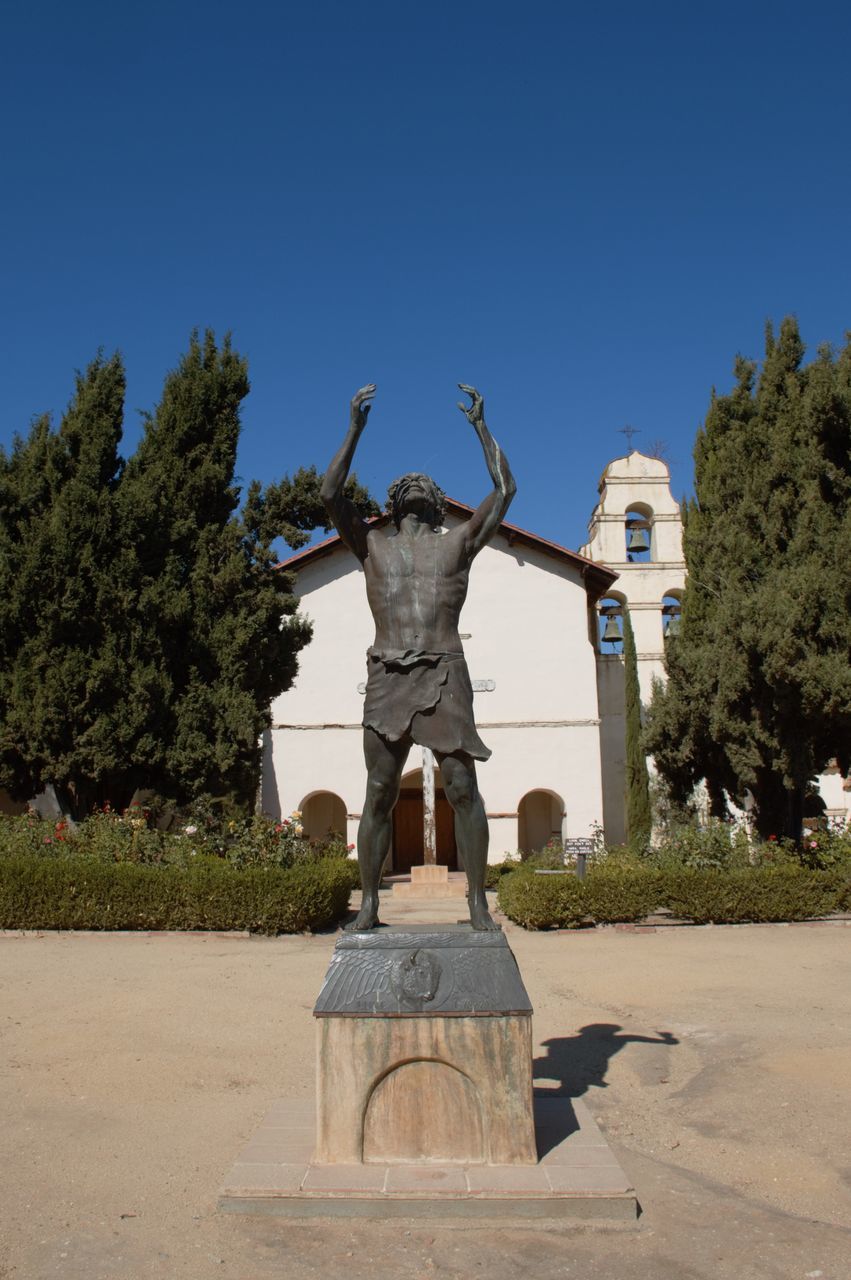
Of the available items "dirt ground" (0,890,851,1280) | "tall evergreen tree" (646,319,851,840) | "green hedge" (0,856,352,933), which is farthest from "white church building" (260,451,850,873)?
"dirt ground" (0,890,851,1280)

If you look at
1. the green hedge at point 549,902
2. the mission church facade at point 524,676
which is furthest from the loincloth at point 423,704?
the mission church facade at point 524,676

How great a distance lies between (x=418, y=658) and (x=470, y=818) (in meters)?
0.75

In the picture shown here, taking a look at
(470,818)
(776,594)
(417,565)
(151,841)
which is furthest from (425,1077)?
(776,594)

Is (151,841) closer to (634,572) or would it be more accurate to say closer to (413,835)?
(413,835)

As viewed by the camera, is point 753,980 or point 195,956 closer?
point 753,980

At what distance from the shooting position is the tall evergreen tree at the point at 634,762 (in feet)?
68.3

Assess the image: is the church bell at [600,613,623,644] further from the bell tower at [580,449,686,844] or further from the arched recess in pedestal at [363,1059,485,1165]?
the arched recess in pedestal at [363,1059,485,1165]

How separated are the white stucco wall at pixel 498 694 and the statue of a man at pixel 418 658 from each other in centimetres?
1640

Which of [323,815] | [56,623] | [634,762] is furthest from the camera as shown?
[323,815]

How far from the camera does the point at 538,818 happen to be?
2261cm

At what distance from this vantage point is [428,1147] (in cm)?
359

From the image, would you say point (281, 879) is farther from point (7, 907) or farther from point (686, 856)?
point (686, 856)

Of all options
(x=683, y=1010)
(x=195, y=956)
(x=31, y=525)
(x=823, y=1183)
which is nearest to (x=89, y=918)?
(x=195, y=956)

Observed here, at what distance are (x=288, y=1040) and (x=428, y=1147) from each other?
107 inches
